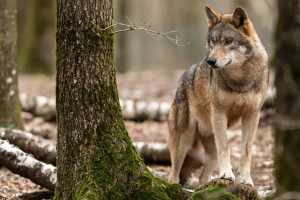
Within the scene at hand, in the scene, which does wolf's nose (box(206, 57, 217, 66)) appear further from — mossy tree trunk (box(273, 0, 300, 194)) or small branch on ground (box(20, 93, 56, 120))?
small branch on ground (box(20, 93, 56, 120))

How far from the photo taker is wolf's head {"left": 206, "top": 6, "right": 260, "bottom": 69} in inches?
235

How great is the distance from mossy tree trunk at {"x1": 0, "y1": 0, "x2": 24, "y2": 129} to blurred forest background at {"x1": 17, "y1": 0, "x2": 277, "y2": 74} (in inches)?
84.6

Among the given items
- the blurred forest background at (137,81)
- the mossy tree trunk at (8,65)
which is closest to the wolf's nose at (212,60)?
the blurred forest background at (137,81)

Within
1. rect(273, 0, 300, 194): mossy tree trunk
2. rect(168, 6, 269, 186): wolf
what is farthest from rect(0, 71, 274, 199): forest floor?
rect(273, 0, 300, 194): mossy tree trunk

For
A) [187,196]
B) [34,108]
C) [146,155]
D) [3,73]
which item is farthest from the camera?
[34,108]

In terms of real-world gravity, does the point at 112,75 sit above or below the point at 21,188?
above

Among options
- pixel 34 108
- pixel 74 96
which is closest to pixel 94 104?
pixel 74 96

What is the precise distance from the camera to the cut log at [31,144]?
6.67 meters

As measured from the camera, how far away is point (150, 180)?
16.1ft

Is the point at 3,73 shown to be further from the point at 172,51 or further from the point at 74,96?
the point at 172,51

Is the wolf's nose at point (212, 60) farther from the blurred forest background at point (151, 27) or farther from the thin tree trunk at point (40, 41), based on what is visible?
the thin tree trunk at point (40, 41)

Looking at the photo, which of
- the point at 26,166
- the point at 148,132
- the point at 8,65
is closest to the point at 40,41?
the point at 148,132

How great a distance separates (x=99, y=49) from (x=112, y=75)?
33cm

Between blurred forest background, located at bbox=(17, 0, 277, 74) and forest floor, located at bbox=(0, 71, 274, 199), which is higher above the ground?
blurred forest background, located at bbox=(17, 0, 277, 74)
